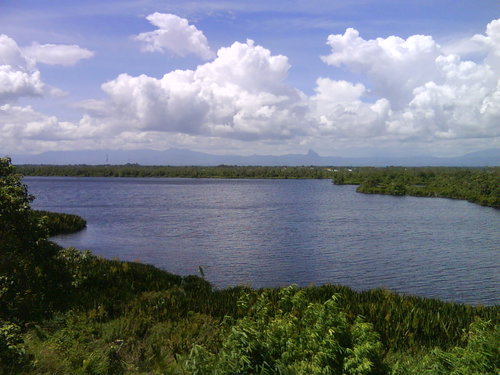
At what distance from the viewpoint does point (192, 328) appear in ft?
43.7

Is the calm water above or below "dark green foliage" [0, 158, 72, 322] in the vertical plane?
below

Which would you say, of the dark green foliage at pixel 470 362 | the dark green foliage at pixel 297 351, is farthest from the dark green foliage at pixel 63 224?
the dark green foliage at pixel 470 362

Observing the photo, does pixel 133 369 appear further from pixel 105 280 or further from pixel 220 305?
pixel 105 280

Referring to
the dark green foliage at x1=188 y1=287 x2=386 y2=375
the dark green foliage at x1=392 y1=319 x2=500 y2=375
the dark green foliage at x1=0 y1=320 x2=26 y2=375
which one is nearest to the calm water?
the dark green foliage at x1=392 y1=319 x2=500 y2=375

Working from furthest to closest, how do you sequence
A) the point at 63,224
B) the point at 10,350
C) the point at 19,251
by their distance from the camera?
the point at 63,224 → the point at 19,251 → the point at 10,350

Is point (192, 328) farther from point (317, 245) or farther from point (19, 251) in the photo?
point (317, 245)

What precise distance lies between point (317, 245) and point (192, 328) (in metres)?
24.6

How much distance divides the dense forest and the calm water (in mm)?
8687

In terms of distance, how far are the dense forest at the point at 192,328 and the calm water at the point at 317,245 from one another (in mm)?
8687

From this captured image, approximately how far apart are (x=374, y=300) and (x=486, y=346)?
8.47 meters

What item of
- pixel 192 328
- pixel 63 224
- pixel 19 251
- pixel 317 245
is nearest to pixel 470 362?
pixel 192 328

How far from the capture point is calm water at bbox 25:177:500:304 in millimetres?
26562

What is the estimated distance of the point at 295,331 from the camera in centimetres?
991

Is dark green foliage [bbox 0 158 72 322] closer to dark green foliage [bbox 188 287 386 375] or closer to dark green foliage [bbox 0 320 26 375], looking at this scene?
dark green foliage [bbox 0 320 26 375]
